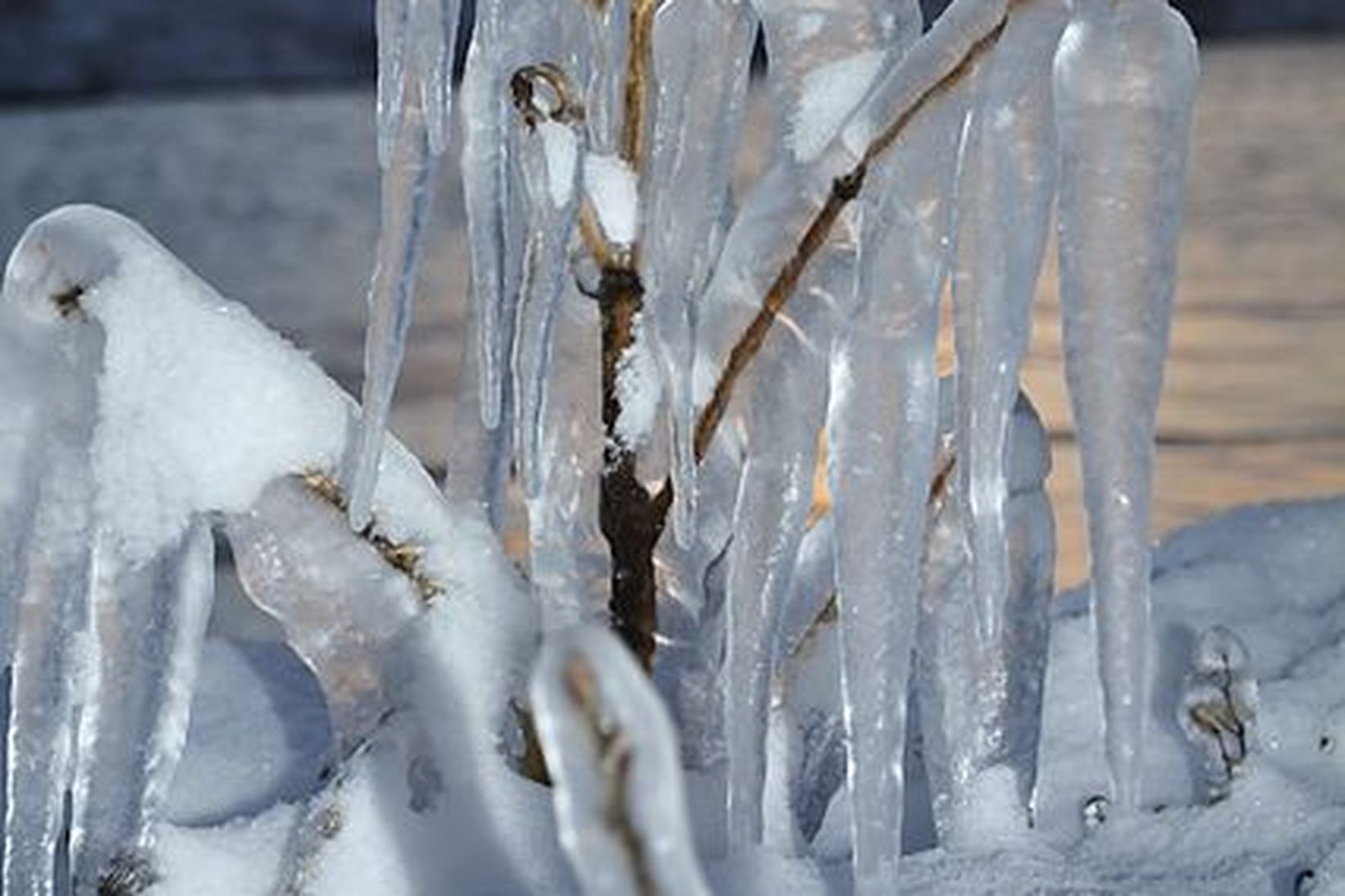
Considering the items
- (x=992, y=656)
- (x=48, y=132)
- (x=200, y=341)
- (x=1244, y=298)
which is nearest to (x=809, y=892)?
(x=992, y=656)

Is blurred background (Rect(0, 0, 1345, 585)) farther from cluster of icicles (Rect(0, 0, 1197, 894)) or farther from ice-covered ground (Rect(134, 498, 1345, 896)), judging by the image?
cluster of icicles (Rect(0, 0, 1197, 894))

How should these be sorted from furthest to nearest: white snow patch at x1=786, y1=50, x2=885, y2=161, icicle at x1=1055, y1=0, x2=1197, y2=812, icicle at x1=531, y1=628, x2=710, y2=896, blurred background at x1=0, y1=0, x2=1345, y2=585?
1. blurred background at x1=0, y1=0, x2=1345, y2=585
2. white snow patch at x1=786, y1=50, x2=885, y2=161
3. icicle at x1=1055, y1=0, x2=1197, y2=812
4. icicle at x1=531, y1=628, x2=710, y2=896

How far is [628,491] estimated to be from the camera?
296 cm

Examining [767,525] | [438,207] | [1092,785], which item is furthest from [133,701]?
[438,207]

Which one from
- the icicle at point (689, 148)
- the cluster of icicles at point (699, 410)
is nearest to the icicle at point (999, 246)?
the cluster of icicles at point (699, 410)

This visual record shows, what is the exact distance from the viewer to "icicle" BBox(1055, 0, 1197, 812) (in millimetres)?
2574

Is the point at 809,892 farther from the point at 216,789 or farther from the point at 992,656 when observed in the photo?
the point at 216,789

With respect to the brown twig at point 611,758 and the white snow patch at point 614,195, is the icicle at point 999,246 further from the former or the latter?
the brown twig at point 611,758

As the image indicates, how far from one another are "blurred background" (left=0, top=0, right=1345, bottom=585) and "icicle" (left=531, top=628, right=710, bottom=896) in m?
5.14

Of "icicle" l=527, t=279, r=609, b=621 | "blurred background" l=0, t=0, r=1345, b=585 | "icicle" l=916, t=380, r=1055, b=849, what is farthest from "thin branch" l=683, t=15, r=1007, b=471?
"blurred background" l=0, t=0, r=1345, b=585

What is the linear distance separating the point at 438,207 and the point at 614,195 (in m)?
16.2

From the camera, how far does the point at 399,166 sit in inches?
110

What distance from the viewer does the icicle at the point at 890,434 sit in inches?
102

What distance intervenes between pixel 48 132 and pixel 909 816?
2415 centimetres
